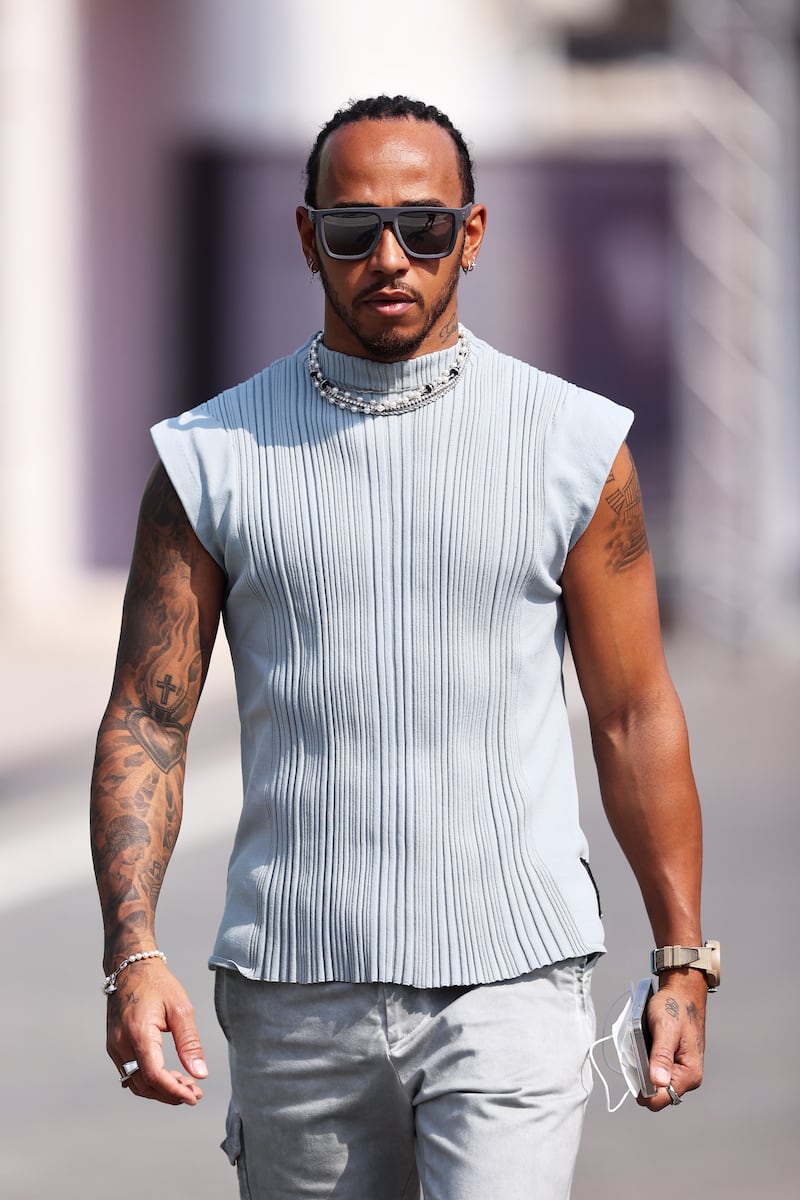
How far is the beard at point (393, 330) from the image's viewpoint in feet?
8.86

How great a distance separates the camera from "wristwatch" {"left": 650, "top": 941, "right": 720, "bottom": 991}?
→ 9.20ft

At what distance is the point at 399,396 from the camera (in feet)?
8.99

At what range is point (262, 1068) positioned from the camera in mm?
2670

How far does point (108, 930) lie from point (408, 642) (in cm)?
52

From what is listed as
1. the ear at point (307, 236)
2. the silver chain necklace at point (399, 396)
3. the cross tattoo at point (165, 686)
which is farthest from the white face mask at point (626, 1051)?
the ear at point (307, 236)

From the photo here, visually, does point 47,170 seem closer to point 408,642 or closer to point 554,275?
point 554,275

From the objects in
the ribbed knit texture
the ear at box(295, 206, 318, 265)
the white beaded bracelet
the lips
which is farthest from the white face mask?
the ear at box(295, 206, 318, 265)

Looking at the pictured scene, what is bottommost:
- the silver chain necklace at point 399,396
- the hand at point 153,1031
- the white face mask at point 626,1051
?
the white face mask at point 626,1051

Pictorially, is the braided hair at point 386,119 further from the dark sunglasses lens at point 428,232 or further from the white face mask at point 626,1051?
the white face mask at point 626,1051

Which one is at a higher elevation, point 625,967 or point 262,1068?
point 262,1068

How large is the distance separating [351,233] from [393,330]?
0.43ft

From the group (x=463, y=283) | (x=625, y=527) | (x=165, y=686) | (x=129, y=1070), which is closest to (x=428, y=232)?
(x=625, y=527)

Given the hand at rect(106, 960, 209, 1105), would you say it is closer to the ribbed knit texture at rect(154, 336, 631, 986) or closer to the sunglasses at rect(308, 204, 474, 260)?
the ribbed knit texture at rect(154, 336, 631, 986)

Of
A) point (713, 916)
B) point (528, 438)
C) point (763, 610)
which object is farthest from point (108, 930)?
point (763, 610)
